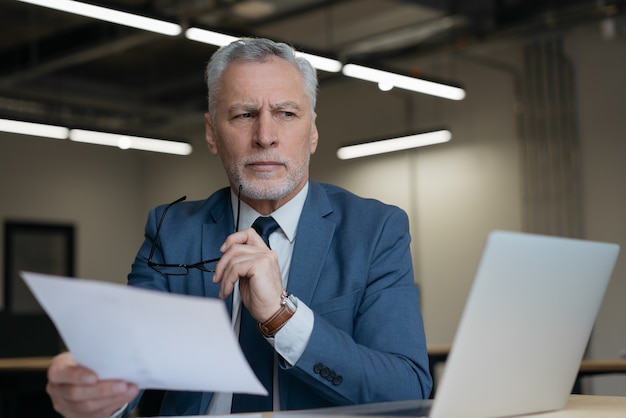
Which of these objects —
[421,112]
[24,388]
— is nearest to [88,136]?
[24,388]

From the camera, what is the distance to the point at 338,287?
1.83 metres

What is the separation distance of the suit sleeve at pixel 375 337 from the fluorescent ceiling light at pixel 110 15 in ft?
9.76

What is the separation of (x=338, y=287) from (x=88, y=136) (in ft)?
19.0

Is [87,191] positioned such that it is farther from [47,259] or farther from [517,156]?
[517,156]

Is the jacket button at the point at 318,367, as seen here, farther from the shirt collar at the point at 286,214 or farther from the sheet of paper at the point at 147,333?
the shirt collar at the point at 286,214

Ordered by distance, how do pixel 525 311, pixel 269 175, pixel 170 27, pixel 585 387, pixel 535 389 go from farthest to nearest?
pixel 585 387
pixel 170 27
pixel 269 175
pixel 535 389
pixel 525 311

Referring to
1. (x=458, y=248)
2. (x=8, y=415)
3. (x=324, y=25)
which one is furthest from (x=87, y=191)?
(x=8, y=415)

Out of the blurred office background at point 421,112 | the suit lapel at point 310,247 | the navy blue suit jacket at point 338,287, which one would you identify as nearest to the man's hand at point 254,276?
the navy blue suit jacket at point 338,287

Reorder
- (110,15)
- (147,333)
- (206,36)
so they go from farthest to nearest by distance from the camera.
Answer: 1. (206,36)
2. (110,15)
3. (147,333)

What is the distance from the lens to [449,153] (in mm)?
9367

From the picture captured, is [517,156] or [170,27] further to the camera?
[517,156]

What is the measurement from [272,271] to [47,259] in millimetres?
10328

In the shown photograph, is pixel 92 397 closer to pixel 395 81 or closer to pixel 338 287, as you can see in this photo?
pixel 338 287

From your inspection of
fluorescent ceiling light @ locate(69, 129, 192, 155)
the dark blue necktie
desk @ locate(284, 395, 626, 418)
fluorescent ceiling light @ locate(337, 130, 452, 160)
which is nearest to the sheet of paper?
desk @ locate(284, 395, 626, 418)
